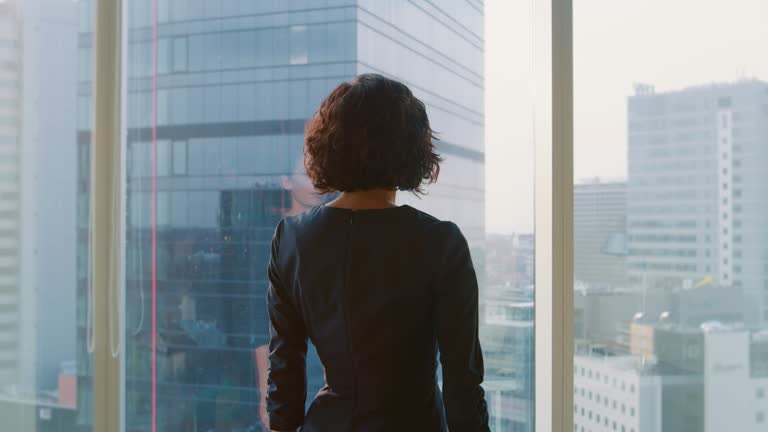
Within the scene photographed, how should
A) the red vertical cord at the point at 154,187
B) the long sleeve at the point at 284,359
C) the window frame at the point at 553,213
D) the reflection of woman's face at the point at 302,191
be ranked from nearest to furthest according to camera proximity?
the long sleeve at the point at 284,359, the window frame at the point at 553,213, the reflection of woman's face at the point at 302,191, the red vertical cord at the point at 154,187

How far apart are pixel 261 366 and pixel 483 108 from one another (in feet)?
3.36

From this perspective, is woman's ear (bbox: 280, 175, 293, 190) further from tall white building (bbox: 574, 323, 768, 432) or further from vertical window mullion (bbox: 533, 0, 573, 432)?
tall white building (bbox: 574, 323, 768, 432)

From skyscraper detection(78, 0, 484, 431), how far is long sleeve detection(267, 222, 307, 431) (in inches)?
22.3

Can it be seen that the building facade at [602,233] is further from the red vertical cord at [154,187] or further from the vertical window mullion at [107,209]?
the vertical window mullion at [107,209]

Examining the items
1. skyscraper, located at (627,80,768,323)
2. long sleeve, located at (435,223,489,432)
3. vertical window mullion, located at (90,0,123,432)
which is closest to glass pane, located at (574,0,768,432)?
skyscraper, located at (627,80,768,323)

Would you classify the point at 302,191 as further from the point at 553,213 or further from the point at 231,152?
the point at 553,213

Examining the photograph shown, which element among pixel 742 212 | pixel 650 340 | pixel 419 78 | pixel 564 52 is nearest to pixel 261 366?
pixel 419 78

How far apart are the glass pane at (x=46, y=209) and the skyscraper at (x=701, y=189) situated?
1.74 m

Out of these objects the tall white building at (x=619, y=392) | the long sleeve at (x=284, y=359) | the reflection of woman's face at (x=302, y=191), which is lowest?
the tall white building at (x=619, y=392)

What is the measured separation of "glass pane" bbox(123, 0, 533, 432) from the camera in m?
1.77

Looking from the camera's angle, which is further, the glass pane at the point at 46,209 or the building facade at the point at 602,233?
the glass pane at the point at 46,209

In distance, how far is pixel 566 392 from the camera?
1667mm

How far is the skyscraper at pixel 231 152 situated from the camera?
5.88ft

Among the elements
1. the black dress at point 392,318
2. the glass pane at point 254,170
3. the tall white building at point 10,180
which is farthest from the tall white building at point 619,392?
the tall white building at point 10,180
